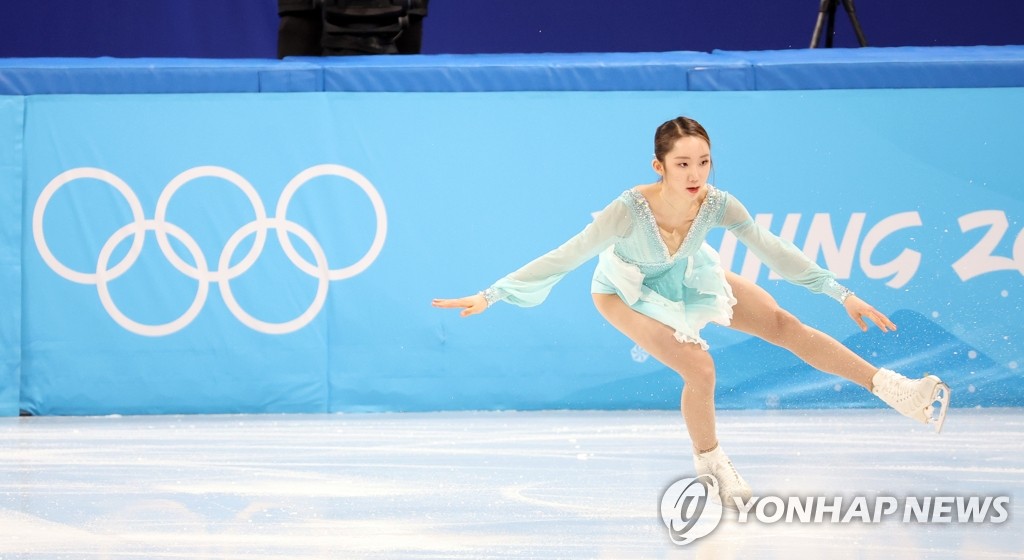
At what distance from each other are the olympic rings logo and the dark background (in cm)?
206

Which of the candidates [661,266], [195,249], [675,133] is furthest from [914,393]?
[195,249]

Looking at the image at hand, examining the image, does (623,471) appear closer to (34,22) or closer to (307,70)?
(307,70)

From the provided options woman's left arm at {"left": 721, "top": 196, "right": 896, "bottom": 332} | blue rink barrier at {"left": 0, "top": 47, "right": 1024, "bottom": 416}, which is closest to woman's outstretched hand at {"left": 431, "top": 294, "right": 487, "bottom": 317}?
woman's left arm at {"left": 721, "top": 196, "right": 896, "bottom": 332}

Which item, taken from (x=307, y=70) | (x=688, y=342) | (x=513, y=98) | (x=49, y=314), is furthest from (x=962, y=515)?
(x=49, y=314)

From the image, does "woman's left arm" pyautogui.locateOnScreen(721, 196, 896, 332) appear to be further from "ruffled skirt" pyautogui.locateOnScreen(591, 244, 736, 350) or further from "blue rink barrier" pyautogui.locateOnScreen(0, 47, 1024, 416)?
"blue rink barrier" pyautogui.locateOnScreen(0, 47, 1024, 416)

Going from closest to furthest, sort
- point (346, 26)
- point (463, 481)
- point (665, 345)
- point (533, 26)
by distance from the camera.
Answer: point (665, 345)
point (463, 481)
point (346, 26)
point (533, 26)

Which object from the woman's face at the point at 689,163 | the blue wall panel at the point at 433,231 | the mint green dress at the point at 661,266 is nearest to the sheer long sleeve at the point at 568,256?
Result: the mint green dress at the point at 661,266

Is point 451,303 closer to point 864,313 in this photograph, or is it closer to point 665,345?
point 665,345

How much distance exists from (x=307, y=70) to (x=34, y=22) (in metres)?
2.69

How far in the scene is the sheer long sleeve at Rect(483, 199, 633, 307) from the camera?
4172mm

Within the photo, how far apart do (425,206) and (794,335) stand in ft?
7.90

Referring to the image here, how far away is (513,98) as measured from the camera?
20.2ft

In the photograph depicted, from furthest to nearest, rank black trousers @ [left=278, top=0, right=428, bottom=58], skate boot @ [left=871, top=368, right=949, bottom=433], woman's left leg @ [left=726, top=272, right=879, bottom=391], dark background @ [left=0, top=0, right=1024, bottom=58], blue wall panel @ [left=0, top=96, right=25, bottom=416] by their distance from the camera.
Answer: dark background @ [left=0, top=0, right=1024, bottom=58], black trousers @ [left=278, top=0, right=428, bottom=58], blue wall panel @ [left=0, top=96, right=25, bottom=416], woman's left leg @ [left=726, top=272, right=879, bottom=391], skate boot @ [left=871, top=368, right=949, bottom=433]

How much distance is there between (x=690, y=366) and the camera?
13.3 ft
